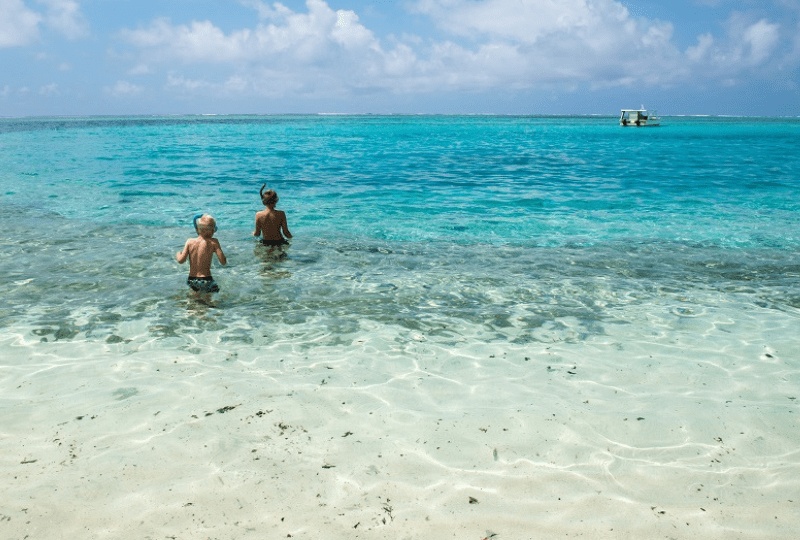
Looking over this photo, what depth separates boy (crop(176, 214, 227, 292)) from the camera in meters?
7.16

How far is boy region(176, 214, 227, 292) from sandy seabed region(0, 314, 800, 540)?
1.73 meters

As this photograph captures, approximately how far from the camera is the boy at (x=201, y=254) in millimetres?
7156

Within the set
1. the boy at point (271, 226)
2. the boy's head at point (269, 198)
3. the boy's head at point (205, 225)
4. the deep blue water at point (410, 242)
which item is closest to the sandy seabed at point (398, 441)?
the deep blue water at point (410, 242)

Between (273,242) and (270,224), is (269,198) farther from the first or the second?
(273,242)

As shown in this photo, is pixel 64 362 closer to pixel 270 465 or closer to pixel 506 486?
pixel 270 465

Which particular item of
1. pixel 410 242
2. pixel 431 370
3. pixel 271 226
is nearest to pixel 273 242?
pixel 271 226

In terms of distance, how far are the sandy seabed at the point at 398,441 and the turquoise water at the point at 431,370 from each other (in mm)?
21

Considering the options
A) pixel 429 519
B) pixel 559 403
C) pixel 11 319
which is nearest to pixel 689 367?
pixel 559 403

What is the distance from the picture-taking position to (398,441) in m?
3.98

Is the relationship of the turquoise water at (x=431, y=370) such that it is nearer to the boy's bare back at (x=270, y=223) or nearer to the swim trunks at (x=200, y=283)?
the swim trunks at (x=200, y=283)

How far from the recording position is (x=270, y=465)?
3654 millimetres

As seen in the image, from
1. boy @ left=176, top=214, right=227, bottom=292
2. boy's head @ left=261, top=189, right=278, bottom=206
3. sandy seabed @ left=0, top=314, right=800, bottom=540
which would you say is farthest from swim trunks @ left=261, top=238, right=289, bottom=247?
sandy seabed @ left=0, top=314, right=800, bottom=540

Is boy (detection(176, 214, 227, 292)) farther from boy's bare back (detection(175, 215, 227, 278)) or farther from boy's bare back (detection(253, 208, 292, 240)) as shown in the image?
boy's bare back (detection(253, 208, 292, 240))

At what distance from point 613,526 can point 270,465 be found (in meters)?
2.27
